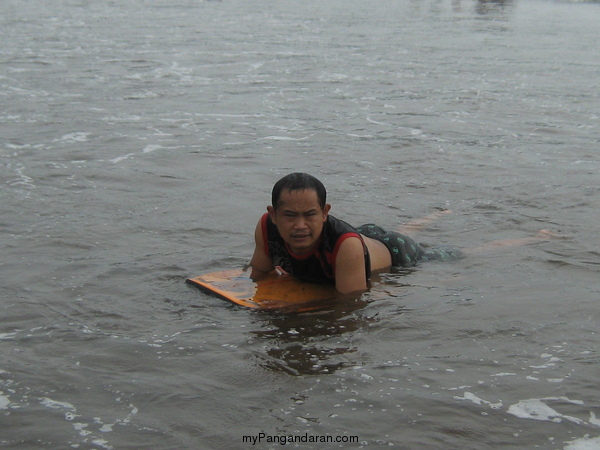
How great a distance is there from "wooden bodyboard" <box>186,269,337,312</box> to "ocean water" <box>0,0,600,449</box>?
0.32 ft

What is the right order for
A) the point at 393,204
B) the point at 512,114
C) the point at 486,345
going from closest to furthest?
the point at 486,345 → the point at 393,204 → the point at 512,114

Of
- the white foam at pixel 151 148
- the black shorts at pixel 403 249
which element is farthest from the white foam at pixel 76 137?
the black shorts at pixel 403 249

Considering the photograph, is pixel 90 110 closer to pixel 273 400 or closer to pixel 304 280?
pixel 304 280

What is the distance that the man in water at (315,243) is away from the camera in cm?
468

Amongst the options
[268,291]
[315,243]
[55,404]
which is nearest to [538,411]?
[315,243]

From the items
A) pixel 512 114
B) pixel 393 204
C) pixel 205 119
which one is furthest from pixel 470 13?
pixel 393 204

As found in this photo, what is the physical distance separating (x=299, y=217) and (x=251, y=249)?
1.50 meters

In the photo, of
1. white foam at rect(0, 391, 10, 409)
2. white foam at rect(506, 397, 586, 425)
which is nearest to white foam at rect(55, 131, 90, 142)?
white foam at rect(0, 391, 10, 409)

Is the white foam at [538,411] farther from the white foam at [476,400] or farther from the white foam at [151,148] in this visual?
the white foam at [151,148]

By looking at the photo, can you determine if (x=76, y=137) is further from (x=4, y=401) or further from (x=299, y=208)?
(x=4, y=401)

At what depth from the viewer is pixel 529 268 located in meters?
5.71

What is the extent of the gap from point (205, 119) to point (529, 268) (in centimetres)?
633

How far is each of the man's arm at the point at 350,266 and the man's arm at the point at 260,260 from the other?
0.59 meters

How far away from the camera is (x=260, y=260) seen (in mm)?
5348
